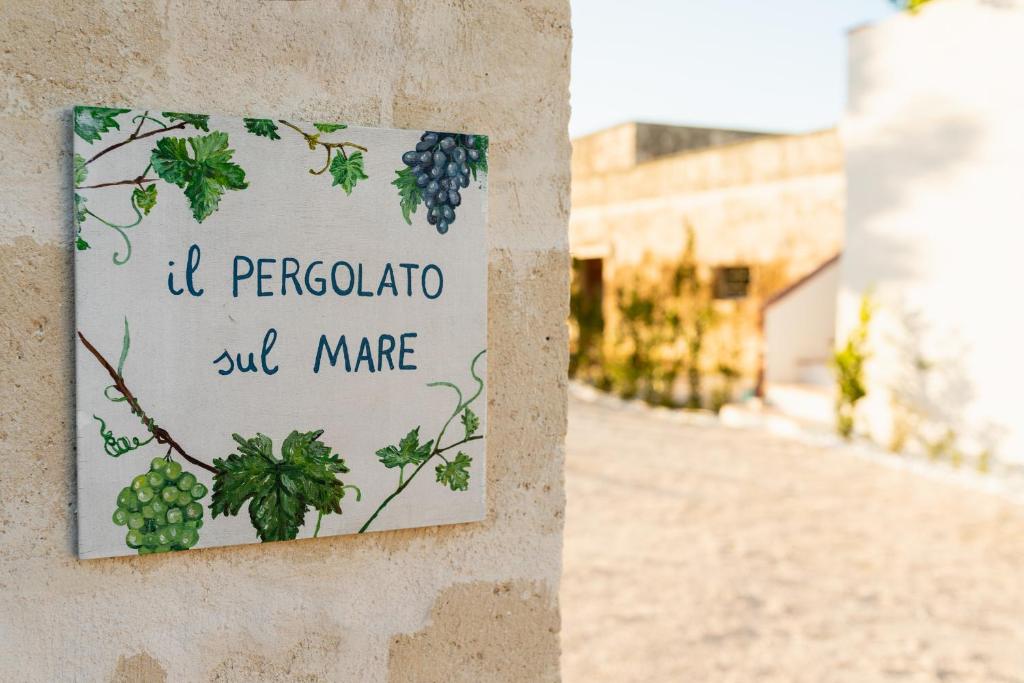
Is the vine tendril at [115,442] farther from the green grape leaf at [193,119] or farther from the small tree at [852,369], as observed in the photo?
the small tree at [852,369]

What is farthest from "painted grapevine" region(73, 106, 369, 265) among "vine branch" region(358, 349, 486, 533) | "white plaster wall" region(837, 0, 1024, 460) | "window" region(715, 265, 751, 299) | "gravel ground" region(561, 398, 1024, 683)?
"window" region(715, 265, 751, 299)

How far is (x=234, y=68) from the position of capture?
1208mm

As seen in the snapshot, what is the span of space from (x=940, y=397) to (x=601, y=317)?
212 inches

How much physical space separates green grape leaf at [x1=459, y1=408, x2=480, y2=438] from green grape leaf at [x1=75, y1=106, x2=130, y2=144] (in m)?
0.59

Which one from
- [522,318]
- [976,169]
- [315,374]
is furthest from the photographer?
[976,169]

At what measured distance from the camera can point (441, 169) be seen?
130 centimetres

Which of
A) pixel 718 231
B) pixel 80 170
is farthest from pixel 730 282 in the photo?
pixel 80 170

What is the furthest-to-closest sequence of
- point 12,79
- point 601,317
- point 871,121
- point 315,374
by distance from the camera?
point 601,317 → point 871,121 → point 315,374 → point 12,79

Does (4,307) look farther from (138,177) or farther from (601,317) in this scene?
(601,317)

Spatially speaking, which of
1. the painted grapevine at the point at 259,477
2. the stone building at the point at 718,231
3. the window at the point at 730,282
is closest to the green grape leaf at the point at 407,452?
the painted grapevine at the point at 259,477

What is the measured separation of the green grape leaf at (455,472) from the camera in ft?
4.33

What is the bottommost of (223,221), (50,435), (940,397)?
(940,397)

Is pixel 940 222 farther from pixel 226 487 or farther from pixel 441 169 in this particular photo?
pixel 226 487

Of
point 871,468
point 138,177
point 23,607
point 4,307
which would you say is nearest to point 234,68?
point 138,177
